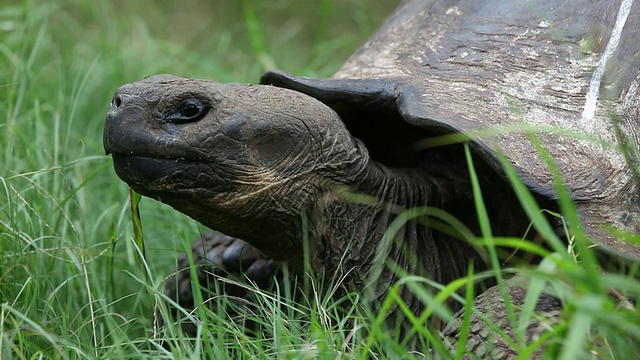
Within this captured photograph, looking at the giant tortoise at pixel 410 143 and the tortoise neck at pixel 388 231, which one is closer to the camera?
the giant tortoise at pixel 410 143

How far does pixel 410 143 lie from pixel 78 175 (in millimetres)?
1320

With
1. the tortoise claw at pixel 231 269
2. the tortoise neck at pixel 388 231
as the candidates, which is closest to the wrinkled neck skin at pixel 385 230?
the tortoise neck at pixel 388 231

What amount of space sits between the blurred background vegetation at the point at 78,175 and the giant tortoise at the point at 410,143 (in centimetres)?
26

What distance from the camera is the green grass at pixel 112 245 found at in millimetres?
1874

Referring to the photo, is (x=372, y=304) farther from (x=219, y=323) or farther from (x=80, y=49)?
(x=80, y=49)

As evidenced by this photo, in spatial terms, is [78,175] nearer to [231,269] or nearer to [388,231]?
[231,269]

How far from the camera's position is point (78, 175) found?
3709 millimetres

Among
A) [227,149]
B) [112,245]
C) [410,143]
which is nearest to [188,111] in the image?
[227,149]

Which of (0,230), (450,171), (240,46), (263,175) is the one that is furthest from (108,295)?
(240,46)

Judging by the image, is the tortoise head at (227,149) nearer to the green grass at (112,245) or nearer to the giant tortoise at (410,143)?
the giant tortoise at (410,143)

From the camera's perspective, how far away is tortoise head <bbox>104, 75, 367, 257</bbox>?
251 cm

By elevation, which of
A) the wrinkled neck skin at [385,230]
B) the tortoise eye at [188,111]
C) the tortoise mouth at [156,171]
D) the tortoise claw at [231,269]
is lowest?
the tortoise claw at [231,269]

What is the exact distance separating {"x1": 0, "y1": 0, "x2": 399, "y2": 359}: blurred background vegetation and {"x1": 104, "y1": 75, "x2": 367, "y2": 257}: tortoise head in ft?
0.59

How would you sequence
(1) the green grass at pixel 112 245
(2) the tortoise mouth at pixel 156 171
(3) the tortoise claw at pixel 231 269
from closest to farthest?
1. (1) the green grass at pixel 112 245
2. (2) the tortoise mouth at pixel 156 171
3. (3) the tortoise claw at pixel 231 269
